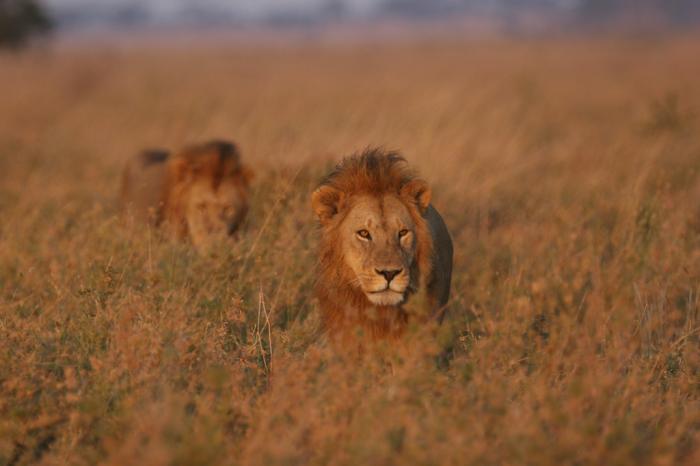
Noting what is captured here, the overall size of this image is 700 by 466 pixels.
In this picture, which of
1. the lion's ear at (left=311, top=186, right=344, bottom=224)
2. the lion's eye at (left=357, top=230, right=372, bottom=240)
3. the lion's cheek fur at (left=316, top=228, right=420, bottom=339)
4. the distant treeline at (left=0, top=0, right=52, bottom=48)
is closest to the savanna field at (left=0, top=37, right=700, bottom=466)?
the lion's cheek fur at (left=316, top=228, right=420, bottom=339)

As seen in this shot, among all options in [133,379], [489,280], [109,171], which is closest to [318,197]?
[133,379]

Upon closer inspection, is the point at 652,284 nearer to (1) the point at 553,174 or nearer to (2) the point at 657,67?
(1) the point at 553,174

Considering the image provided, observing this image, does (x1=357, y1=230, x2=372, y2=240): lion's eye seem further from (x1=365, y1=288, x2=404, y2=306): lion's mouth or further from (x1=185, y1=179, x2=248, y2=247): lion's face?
(x1=185, y1=179, x2=248, y2=247): lion's face

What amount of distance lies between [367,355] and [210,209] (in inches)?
100

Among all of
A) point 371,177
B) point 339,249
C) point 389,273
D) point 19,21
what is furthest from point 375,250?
point 19,21

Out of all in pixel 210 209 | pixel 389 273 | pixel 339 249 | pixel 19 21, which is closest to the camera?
pixel 389 273

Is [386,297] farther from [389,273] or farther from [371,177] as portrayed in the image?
[371,177]

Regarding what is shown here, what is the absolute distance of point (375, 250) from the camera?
13.4 feet

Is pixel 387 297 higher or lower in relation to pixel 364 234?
lower

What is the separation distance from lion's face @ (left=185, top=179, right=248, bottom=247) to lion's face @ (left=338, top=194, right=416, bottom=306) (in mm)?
2004

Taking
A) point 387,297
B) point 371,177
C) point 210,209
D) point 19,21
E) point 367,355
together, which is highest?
point 19,21

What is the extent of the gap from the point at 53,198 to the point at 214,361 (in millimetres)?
5129

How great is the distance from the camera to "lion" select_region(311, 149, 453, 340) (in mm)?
4055

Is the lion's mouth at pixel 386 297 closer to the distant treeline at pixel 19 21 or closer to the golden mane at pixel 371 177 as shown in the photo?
the golden mane at pixel 371 177
